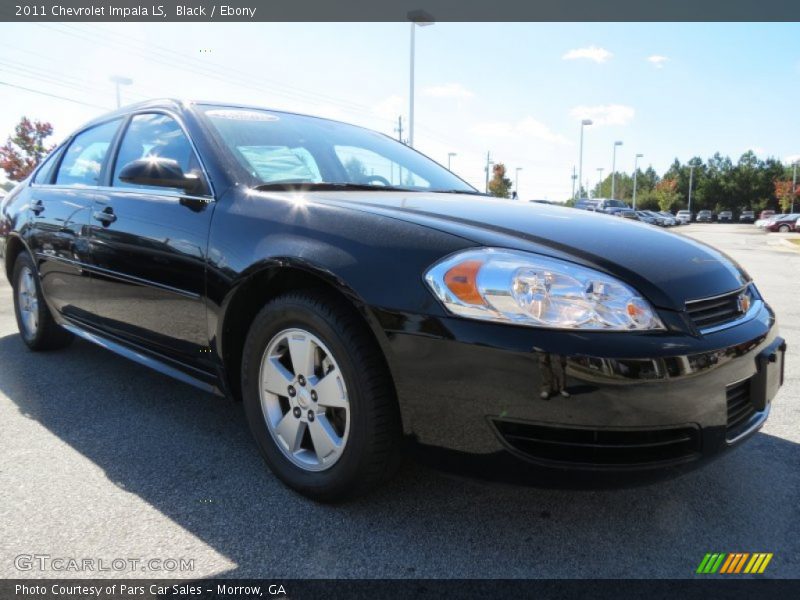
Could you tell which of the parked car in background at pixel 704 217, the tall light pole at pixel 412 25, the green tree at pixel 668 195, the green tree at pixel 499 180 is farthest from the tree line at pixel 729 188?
the tall light pole at pixel 412 25

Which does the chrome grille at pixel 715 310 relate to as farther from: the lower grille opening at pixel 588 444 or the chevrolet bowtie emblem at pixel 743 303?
the lower grille opening at pixel 588 444

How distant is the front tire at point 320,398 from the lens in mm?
Result: 1757

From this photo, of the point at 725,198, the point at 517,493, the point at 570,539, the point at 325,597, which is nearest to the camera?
the point at 325,597

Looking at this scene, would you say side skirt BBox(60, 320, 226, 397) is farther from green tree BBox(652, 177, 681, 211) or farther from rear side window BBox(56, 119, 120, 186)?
green tree BBox(652, 177, 681, 211)

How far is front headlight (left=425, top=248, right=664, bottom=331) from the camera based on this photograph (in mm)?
1561

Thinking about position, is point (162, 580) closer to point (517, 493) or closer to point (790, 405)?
point (517, 493)

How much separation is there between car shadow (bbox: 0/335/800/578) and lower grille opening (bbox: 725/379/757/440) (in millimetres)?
285

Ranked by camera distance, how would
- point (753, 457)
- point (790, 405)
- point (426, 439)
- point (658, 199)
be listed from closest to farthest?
point (426, 439), point (753, 457), point (790, 405), point (658, 199)

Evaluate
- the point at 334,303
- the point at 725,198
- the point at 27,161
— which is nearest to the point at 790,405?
the point at 334,303

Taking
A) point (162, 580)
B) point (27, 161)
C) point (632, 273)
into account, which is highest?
point (27, 161)

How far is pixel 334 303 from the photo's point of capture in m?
1.86

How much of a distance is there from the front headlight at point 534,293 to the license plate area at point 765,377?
0.53m

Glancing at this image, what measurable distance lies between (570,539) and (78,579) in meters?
1.48

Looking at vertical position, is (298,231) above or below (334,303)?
above
